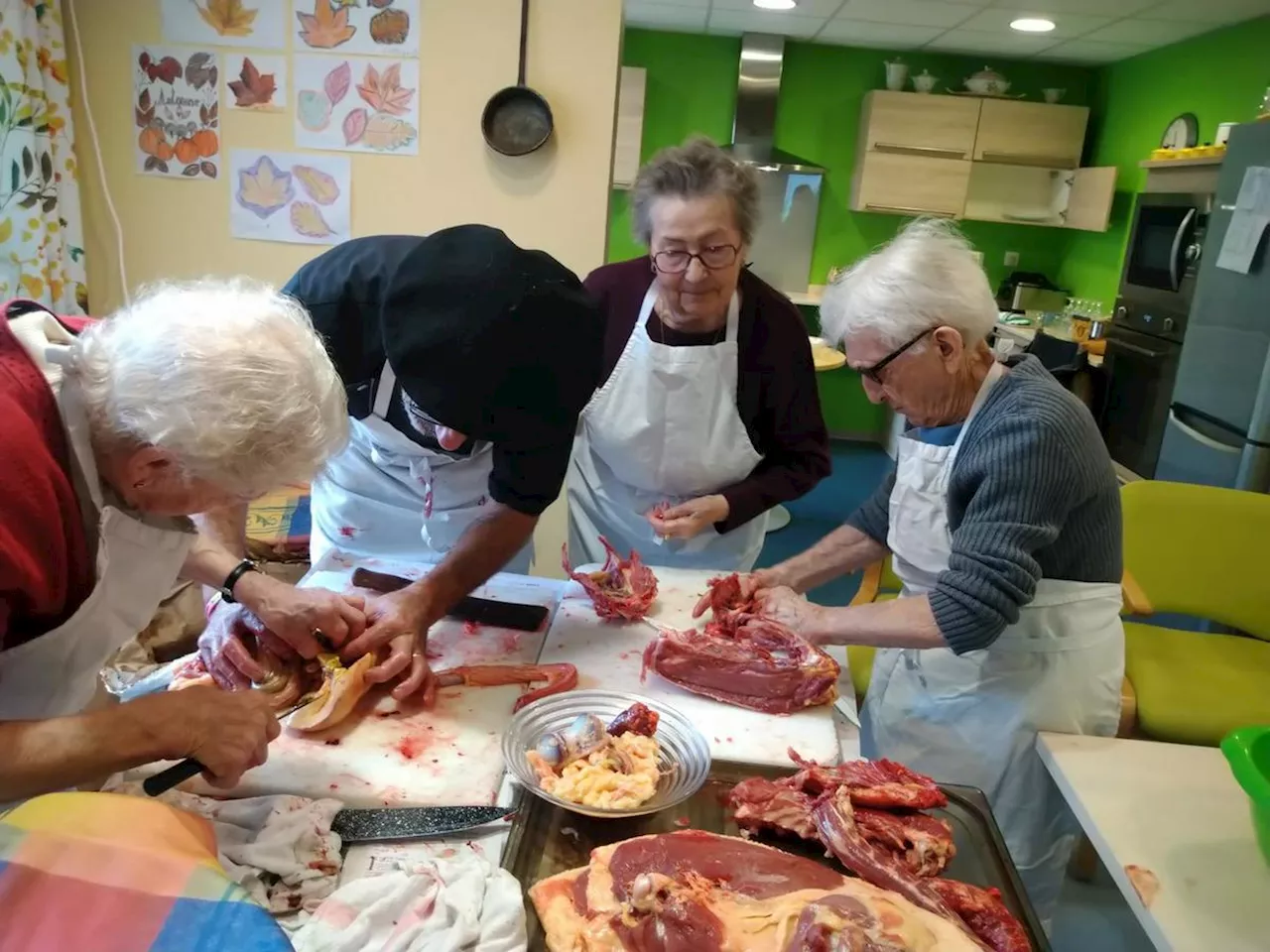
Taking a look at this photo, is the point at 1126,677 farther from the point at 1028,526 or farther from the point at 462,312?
the point at 462,312

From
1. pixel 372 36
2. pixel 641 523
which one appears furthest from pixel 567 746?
pixel 372 36

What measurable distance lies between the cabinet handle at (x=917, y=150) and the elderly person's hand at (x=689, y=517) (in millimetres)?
5361

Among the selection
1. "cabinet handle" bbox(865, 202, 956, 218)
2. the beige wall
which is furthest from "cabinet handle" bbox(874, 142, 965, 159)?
the beige wall

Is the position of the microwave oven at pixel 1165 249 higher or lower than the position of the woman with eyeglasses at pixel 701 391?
higher

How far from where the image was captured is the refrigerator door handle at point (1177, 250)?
4.76 metres

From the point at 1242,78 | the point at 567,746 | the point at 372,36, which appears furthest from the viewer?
the point at 1242,78

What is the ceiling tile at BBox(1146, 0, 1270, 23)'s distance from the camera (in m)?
5.14

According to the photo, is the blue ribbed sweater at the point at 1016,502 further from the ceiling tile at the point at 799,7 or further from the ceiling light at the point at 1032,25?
the ceiling light at the point at 1032,25

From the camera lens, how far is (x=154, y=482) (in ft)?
3.81

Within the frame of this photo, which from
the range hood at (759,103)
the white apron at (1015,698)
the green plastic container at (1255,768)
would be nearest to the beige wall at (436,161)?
the white apron at (1015,698)

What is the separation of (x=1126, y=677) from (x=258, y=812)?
7.55 feet

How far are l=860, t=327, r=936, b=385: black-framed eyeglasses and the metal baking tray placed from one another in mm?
819

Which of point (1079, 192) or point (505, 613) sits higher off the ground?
point (1079, 192)

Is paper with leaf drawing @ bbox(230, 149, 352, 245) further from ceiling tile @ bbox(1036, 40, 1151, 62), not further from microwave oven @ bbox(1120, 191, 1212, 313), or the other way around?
ceiling tile @ bbox(1036, 40, 1151, 62)
